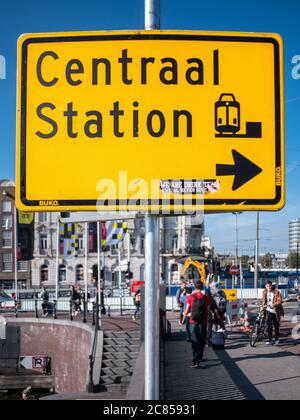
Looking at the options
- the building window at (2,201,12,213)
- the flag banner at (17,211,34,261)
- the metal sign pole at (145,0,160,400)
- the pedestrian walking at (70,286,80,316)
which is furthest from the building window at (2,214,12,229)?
the metal sign pole at (145,0,160,400)

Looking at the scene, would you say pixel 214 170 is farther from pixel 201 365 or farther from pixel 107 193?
pixel 201 365

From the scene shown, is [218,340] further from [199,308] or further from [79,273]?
[79,273]

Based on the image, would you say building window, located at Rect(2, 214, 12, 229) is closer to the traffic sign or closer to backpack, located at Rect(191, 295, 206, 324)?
the traffic sign

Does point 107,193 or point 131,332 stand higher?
point 107,193

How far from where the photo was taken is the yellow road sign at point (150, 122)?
2.87 meters

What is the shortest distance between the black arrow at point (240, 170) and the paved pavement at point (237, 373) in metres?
5.66

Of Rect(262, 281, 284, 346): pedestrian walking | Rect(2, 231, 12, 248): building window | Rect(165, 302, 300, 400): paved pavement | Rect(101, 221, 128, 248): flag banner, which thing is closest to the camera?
Rect(165, 302, 300, 400): paved pavement

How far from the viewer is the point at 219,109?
2920 mm

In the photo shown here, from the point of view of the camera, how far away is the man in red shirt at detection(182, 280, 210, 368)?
1064 cm

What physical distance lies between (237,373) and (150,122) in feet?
26.2

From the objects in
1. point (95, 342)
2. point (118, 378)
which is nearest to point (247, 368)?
point (118, 378)

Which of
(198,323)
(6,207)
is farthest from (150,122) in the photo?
(6,207)

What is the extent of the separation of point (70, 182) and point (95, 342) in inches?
607

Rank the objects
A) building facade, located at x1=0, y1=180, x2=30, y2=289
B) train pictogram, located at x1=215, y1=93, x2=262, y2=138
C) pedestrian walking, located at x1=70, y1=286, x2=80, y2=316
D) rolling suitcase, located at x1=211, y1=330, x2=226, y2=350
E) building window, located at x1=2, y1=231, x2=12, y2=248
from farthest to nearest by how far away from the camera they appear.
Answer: building window, located at x1=2, y1=231, x2=12, y2=248, building facade, located at x1=0, y1=180, x2=30, y2=289, pedestrian walking, located at x1=70, y1=286, x2=80, y2=316, rolling suitcase, located at x1=211, y1=330, x2=226, y2=350, train pictogram, located at x1=215, y1=93, x2=262, y2=138
